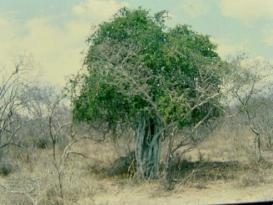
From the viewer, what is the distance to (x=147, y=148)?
11914mm

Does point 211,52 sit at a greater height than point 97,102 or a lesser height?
greater

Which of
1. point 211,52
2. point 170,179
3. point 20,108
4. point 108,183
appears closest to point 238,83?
point 211,52

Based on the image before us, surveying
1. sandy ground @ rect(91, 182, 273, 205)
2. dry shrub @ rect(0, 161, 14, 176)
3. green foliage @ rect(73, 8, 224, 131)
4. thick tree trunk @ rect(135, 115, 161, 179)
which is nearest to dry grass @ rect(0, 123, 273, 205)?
sandy ground @ rect(91, 182, 273, 205)

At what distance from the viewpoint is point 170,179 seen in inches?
426

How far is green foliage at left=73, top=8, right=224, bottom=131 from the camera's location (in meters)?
10.7

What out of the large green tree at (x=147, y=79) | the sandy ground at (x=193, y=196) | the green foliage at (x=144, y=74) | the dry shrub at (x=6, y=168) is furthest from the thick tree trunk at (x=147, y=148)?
the dry shrub at (x=6, y=168)

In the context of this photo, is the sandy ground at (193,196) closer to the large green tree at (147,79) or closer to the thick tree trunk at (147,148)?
the thick tree trunk at (147,148)

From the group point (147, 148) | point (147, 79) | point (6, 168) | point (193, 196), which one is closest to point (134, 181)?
point (147, 148)

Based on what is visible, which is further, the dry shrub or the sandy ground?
the dry shrub

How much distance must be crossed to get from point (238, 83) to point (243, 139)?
574cm

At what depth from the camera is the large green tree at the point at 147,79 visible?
10.7m

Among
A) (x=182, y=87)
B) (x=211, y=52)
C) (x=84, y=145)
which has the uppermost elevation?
(x=211, y=52)

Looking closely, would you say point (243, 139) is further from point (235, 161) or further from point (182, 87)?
point (182, 87)

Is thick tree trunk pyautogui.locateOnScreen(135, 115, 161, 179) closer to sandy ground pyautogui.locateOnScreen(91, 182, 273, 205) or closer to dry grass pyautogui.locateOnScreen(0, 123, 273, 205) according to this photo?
dry grass pyautogui.locateOnScreen(0, 123, 273, 205)
